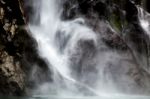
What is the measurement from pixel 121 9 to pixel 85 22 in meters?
6.36

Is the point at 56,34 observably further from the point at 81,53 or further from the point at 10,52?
the point at 10,52

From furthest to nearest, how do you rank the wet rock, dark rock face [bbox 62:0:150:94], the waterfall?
1. dark rock face [bbox 62:0:150:94]
2. the waterfall
3. the wet rock

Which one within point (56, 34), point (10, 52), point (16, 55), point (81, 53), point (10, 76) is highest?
point (56, 34)

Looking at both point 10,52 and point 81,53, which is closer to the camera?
point 10,52

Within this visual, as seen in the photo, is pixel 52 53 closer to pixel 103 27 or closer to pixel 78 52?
pixel 78 52

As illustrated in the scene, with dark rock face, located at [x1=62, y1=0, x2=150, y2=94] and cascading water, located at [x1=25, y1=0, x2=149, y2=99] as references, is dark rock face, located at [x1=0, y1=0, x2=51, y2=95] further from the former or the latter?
dark rock face, located at [x1=62, y1=0, x2=150, y2=94]

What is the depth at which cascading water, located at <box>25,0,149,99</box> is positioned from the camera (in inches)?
992

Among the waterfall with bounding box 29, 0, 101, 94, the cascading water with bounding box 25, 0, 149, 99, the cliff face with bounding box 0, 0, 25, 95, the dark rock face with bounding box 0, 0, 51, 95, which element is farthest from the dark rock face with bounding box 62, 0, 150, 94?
the cliff face with bounding box 0, 0, 25, 95

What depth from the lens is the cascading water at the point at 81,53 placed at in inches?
992

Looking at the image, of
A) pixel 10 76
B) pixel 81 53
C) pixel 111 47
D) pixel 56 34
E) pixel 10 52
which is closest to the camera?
pixel 10 76

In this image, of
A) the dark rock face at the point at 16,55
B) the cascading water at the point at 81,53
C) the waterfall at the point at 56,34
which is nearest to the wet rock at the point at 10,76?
the dark rock face at the point at 16,55

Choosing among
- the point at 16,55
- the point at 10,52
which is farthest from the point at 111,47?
the point at 10,52

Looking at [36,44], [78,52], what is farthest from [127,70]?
[36,44]

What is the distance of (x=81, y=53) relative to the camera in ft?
86.0
